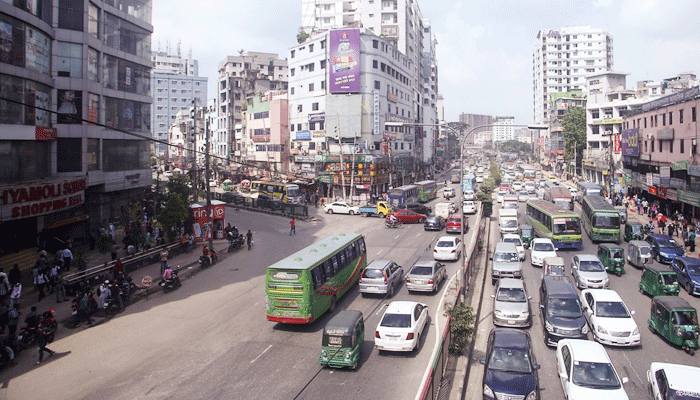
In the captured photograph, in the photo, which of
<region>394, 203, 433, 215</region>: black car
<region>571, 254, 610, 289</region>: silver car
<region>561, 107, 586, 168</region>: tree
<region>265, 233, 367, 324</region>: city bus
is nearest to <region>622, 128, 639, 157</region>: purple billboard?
<region>394, 203, 433, 215</region>: black car

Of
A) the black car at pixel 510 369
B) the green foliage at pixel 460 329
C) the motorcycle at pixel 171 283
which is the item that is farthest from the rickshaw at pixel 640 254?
the motorcycle at pixel 171 283

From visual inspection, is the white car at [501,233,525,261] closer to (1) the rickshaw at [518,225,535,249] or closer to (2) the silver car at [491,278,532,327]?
(1) the rickshaw at [518,225,535,249]

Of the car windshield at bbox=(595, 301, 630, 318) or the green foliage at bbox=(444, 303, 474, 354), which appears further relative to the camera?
the car windshield at bbox=(595, 301, 630, 318)

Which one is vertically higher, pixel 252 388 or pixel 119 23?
pixel 119 23

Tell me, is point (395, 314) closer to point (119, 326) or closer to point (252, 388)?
point (252, 388)

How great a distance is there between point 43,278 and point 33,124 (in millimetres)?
9542

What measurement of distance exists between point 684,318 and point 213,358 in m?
16.2

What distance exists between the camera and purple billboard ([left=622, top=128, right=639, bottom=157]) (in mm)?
60281

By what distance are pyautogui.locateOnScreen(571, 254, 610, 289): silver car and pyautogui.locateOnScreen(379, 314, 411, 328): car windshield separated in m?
11.8

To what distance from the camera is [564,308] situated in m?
18.6

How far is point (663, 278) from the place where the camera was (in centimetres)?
2244

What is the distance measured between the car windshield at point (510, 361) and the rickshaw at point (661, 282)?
11834mm

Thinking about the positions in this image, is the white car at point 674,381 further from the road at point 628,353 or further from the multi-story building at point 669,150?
the multi-story building at point 669,150

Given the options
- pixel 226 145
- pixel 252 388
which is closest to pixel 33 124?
pixel 252 388
